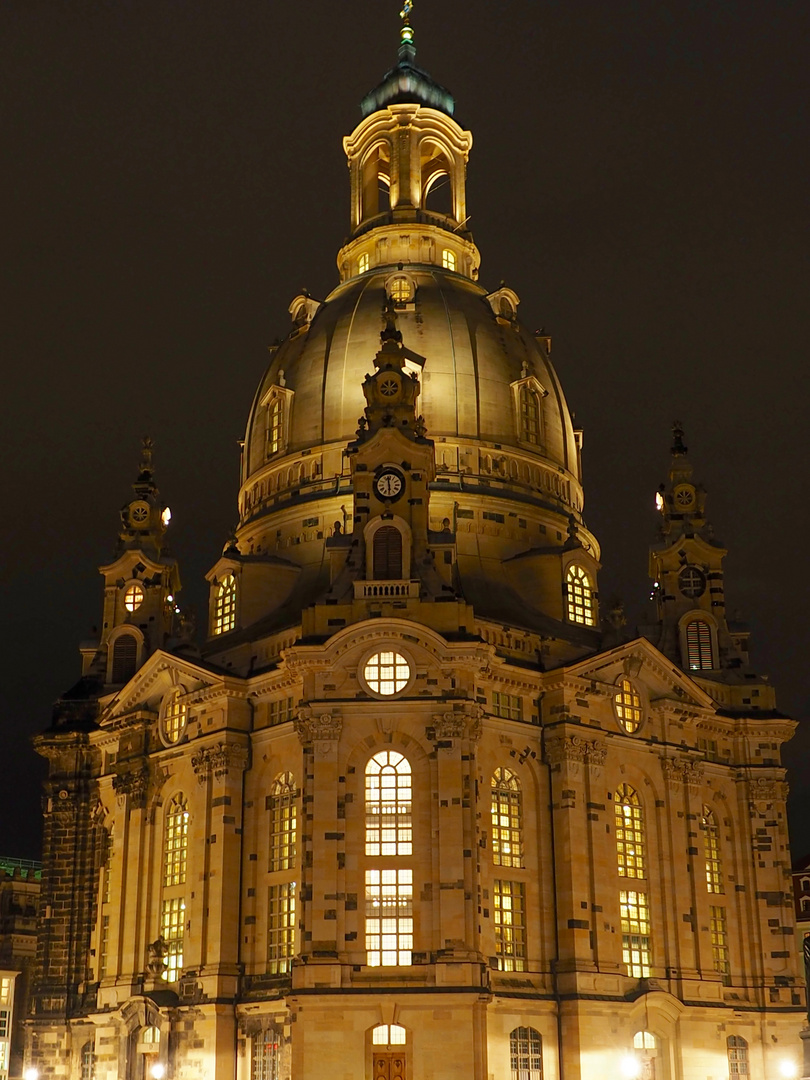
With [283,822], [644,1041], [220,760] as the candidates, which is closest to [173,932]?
[283,822]

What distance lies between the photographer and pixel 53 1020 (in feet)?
265

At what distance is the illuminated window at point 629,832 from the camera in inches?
2940

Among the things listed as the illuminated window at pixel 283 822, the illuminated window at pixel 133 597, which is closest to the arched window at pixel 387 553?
the illuminated window at pixel 283 822

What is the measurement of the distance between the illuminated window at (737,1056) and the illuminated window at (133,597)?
40655 mm

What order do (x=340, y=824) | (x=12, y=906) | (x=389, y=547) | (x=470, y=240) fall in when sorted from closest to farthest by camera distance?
(x=340, y=824) < (x=389, y=547) < (x=470, y=240) < (x=12, y=906)

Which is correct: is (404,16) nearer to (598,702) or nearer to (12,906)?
(598,702)

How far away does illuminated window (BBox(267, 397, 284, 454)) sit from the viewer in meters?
87.7

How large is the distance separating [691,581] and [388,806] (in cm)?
2727

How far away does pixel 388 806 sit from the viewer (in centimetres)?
6788

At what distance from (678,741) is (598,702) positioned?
610 cm

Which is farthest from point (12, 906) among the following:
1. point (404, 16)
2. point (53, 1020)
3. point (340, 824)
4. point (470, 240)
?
point (404, 16)

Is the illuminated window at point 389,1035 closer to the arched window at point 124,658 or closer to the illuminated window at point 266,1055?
the illuminated window at point 266,1055

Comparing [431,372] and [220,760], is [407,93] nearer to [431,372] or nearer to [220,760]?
[431,372]

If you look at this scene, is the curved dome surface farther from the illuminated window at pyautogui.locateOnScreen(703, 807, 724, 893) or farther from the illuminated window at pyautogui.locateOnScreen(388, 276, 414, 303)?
the illuminated window at pyautogui.locateOnScreen(703, 807, 724, 893)
